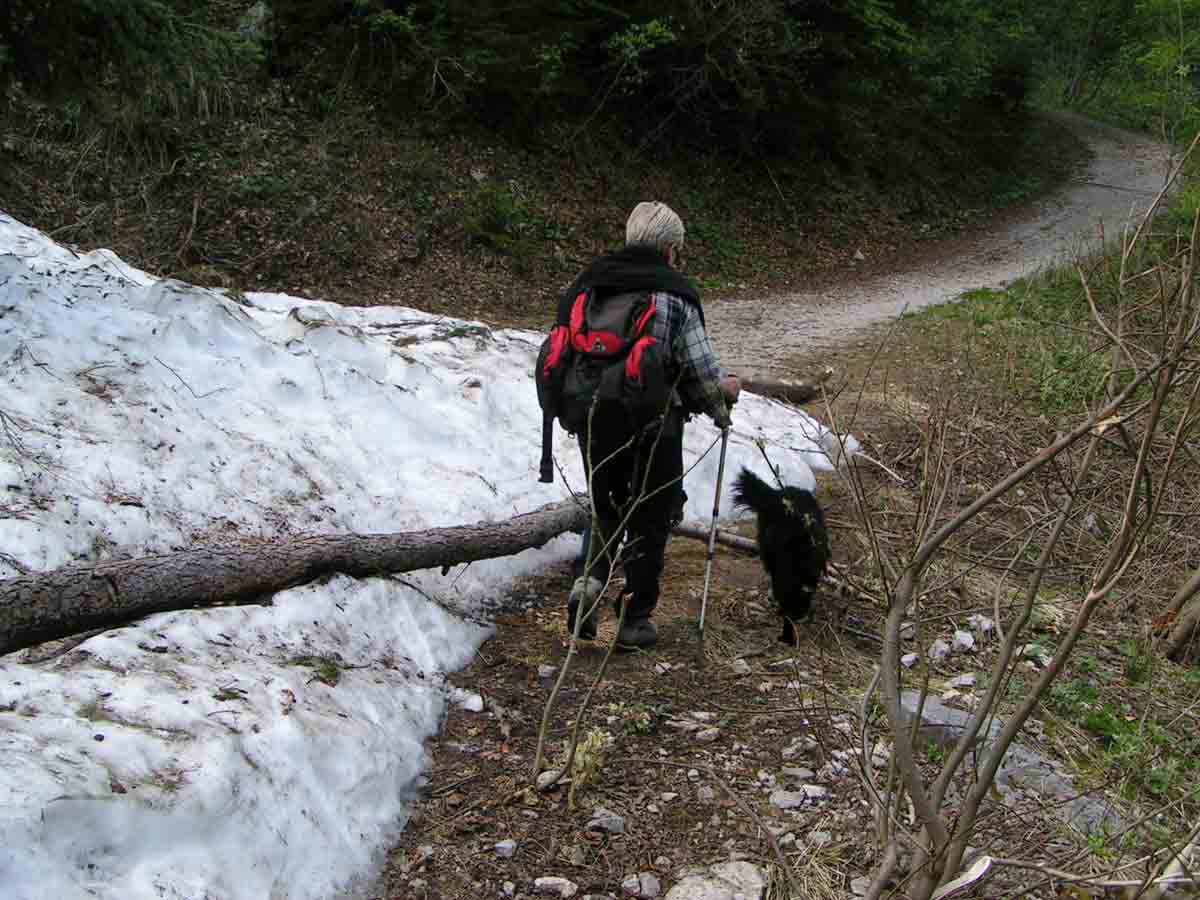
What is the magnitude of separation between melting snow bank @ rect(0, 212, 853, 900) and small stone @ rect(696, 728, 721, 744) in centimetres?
112

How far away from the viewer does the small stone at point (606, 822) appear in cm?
353

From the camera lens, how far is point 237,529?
4.77 metres

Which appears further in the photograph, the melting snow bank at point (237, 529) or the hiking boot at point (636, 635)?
the hiking boot at point (636, 635)

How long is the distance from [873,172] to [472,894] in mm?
18971

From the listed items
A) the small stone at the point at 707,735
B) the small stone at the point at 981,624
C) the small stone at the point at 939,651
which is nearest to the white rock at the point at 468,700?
the small stone at the point at 707,735

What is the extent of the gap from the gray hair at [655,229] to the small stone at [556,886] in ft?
8.66

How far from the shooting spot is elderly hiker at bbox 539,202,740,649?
4285 millimetres

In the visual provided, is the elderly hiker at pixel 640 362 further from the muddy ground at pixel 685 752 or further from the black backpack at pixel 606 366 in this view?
the muddy ground at pixel 685 752

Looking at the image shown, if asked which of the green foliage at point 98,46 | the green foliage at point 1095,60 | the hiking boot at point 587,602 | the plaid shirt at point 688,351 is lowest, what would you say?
the hiking boot at point 587,602

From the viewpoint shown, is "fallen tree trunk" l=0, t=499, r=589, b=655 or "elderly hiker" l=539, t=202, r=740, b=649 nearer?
"fallen tree trunk" l=0, t=499, r=589, b=655

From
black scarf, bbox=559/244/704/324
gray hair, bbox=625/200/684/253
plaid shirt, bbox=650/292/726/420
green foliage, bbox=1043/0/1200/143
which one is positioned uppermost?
green foliage, bbox=1043/0/1200/143

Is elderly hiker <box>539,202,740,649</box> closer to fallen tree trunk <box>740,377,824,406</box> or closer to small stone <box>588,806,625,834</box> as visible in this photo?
small stone <box>588,806,625,834</box>

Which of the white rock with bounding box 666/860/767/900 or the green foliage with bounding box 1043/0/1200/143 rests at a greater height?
the green foliage with bounding box 1043/0/1200/143

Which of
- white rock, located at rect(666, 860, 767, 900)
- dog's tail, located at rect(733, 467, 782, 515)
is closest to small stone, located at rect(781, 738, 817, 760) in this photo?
white rock, located at rect(666, 860, 767, 900)
